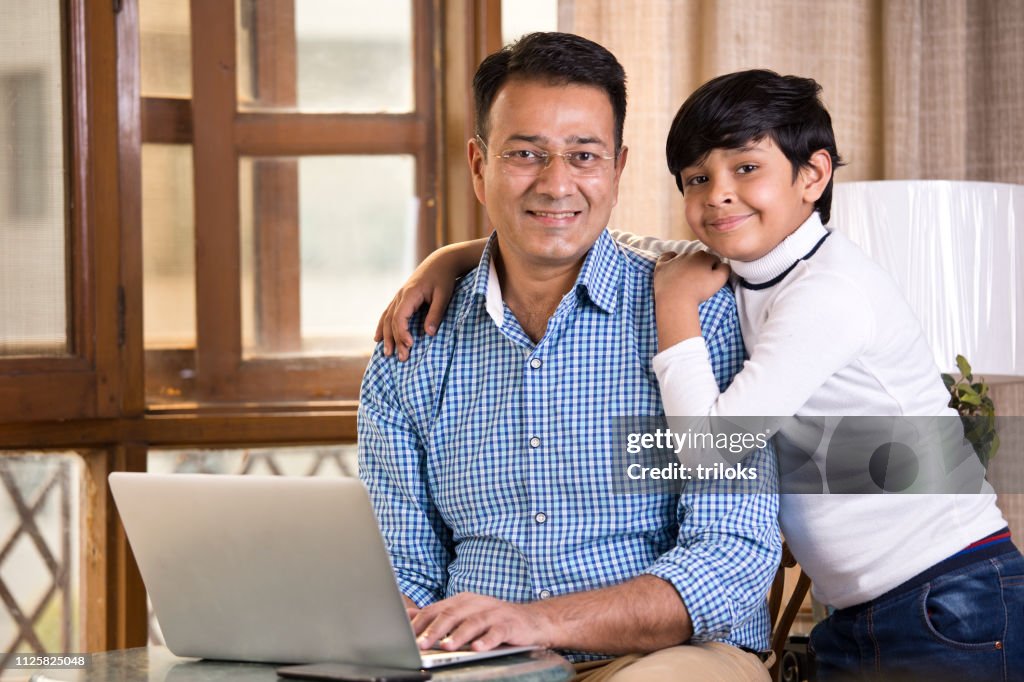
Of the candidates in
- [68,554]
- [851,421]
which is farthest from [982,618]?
[68,554]

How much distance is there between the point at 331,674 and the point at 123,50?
1751 mm

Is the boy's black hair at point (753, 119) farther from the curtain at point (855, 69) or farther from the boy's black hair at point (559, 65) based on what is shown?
the curtain at point (855, 69)

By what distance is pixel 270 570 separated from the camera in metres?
1.15

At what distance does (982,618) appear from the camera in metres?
1.47

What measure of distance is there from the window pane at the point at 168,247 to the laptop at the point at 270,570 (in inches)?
56.5

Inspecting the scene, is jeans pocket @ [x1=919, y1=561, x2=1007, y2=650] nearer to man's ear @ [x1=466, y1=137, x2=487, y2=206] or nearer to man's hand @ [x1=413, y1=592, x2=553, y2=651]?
man's hand @ [x1=413, y1=592, x2=553, y2=651]

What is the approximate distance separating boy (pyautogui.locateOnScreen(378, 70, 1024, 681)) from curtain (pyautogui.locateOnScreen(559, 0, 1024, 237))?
0.85 m

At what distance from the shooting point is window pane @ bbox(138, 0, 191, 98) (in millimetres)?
2533

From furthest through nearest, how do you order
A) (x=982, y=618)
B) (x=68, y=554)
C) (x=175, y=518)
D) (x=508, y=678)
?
(x=68, y=554)
(x=982, y=618)
(x=175, y=518)
(x=508, y=678)

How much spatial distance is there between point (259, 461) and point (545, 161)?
50.0 inches

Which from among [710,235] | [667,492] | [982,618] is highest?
[710,235]

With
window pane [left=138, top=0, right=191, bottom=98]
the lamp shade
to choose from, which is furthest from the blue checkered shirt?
window pane [left=138, top=0, right=191, bottom=98]

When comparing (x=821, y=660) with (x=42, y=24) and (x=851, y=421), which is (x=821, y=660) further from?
(x=42, y=24)

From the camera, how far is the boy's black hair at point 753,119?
1.58 m
